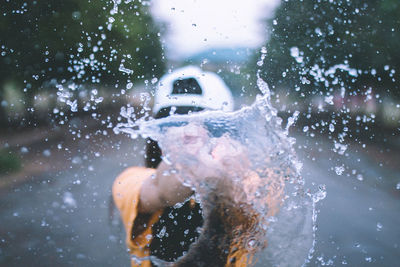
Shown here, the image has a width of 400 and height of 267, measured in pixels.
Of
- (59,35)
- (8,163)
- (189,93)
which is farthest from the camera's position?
(59,35)

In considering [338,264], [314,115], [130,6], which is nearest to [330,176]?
[338,264]

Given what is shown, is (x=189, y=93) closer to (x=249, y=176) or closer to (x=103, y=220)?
(x=249, y=176)

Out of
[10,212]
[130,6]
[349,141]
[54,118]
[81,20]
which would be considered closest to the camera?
[10,212]

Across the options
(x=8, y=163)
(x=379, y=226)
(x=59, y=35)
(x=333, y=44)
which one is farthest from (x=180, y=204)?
(x=333, y=44)

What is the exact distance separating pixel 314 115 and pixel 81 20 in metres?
13.7

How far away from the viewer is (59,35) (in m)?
10.6

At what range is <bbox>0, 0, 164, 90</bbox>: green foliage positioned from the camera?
9883 mm

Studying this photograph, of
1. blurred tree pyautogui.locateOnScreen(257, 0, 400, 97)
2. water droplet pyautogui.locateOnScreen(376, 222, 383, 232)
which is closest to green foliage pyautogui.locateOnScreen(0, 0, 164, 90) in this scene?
blurred tree pyautogui.locateOnScreen(257, 0, 400, 97)

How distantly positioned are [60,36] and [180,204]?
10594mm

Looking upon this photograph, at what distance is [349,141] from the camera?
51.9 feet

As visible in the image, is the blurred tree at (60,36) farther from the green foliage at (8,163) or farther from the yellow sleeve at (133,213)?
the yellow sleeve at (133,213)

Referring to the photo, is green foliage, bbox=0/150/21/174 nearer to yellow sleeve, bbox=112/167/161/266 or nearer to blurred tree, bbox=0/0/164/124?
blurred tree, bbox=0/0/164/124

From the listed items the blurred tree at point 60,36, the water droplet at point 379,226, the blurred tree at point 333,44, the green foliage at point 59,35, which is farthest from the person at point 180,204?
the green foliage at point 59,35

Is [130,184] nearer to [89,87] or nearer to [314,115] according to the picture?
[89,87]
